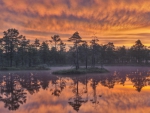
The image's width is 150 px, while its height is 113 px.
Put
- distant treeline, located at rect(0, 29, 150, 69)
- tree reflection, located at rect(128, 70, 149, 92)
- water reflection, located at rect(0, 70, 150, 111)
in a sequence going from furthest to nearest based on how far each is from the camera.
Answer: distant treeline, located at rect(0, 29, 150, 69)
tree reflection, located at rect(128, 70, 149, 92)
water reflection, located at rect(0, 70, 150, 111)

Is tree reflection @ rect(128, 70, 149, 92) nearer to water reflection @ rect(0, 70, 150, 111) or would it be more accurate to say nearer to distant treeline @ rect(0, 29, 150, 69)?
water reflection @ rect(0, 70, 150, 111)

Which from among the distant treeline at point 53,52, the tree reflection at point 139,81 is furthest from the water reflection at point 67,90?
the distant treeline at point 53,52

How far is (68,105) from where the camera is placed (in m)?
16.8

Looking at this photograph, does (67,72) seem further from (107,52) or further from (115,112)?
(107,52)

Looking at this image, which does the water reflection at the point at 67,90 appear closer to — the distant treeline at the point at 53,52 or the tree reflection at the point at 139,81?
the tree reflection at the point at 139,81

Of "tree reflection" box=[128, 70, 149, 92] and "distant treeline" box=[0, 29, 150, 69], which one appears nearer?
"tree reflection" box=[128, 70, 149, 92]

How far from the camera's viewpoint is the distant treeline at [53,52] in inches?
2795

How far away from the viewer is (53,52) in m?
97.5

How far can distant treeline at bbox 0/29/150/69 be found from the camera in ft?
233

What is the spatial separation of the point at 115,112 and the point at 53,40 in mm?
100177

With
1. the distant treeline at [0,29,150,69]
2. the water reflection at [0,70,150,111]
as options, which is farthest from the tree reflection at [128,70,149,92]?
the distant treeline at [0,29,150,69]

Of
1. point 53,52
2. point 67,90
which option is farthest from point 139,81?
point 53,52

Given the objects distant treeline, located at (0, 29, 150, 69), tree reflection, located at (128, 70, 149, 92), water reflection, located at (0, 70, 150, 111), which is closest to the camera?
water reflection, located at (0, 70, 150, 111)

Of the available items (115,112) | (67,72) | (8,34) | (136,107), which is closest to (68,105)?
(115,112)
